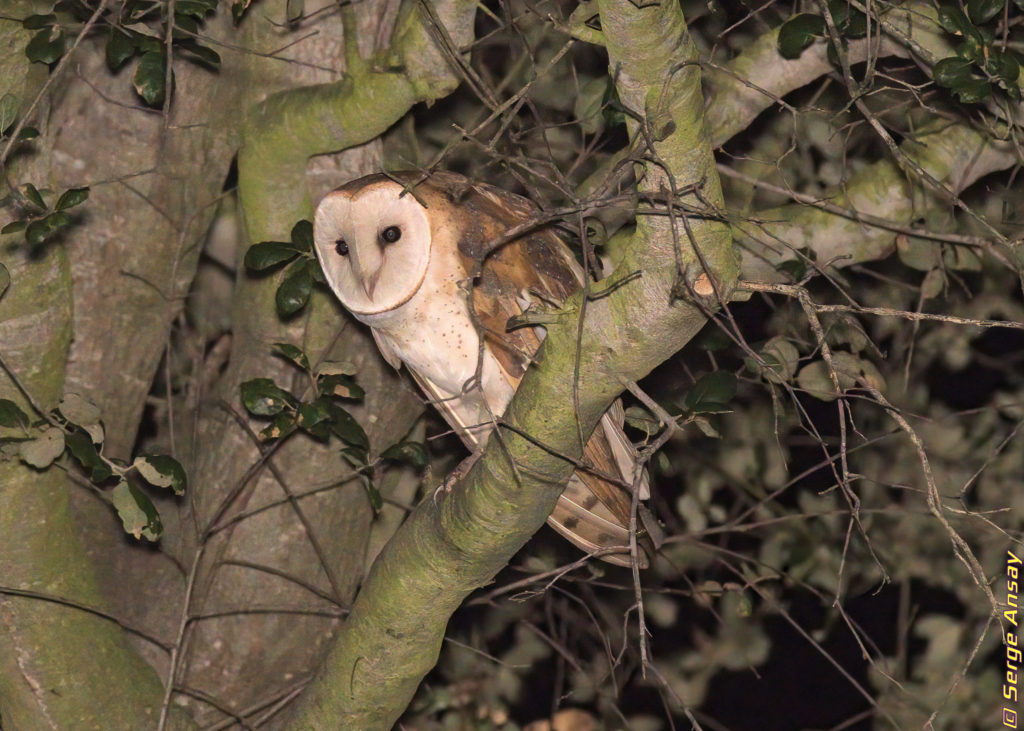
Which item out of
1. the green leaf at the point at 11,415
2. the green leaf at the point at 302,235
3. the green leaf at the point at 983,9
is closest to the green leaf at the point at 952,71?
the green leaf at the point at 983,9

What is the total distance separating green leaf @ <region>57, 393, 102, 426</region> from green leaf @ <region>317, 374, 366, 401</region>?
0.38 metres

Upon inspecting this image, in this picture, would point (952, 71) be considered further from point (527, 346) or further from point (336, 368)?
point (336, 368)

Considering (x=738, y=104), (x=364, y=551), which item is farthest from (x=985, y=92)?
(x=364, y=551)

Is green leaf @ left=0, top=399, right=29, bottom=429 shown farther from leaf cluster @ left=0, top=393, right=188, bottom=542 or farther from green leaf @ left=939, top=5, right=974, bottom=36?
green leaf @ left=939, top=5, right=974, bottom=36

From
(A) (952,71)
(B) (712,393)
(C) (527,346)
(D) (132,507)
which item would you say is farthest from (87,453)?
(A) (952,71)

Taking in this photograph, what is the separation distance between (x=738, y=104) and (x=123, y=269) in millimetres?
1178

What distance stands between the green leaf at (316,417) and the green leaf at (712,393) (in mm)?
618

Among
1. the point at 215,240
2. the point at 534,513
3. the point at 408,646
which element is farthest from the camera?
the point at 215,240

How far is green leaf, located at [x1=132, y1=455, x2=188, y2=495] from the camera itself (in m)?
1.73

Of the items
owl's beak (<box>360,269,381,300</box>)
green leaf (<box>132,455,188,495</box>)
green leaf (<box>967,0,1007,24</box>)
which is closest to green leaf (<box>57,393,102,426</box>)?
green leaf (<box>132,455,188,495</box>)

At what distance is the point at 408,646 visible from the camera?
66.0 inches

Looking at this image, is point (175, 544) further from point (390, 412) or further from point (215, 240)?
point (215, 240)

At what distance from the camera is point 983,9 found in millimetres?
1624

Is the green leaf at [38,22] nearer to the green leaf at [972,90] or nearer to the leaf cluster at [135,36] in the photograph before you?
the leaf cluster at [135,36]
